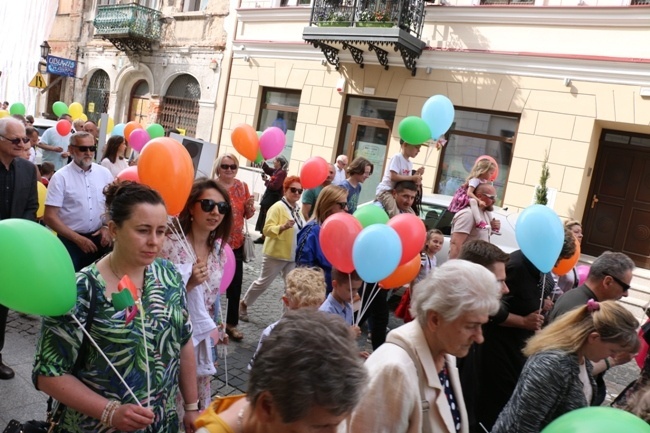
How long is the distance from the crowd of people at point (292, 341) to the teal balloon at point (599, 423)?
0.51m

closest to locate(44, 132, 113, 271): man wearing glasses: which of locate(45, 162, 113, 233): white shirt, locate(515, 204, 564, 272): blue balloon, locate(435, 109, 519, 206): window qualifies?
locate(45, 162, 113, 233): white shirt

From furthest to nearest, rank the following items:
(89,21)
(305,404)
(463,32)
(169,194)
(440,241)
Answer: (89,21)
(463,32)
(440,241)
(169,194)
(305,404)

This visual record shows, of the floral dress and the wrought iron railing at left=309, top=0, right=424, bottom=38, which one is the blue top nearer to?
the floral dress

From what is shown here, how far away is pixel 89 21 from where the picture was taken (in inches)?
777

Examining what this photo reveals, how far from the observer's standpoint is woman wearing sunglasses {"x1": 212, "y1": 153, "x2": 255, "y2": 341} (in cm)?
500

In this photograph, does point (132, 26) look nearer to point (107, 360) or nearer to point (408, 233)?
point (408, 233)

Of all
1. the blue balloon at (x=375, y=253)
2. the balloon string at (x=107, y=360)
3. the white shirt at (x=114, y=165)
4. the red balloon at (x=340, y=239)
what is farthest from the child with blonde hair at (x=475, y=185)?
the balloon string at (x=107, y=360)

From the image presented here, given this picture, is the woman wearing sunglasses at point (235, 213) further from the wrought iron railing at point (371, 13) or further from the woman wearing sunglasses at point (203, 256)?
the wrought iron railing at point (371, 13)

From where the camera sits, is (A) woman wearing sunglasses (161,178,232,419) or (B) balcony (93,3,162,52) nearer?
(A) woman wearing sunglasses (161,178,232,419)

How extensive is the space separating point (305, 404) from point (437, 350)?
0.93 m

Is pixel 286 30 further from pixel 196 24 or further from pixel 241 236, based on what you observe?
pixel 241 236

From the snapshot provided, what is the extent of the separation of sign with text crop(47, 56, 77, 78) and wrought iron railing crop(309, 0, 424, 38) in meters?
11.6

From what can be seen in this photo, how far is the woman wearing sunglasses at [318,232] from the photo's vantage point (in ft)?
14.5

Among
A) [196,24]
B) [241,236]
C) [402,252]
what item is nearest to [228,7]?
[196,24]
